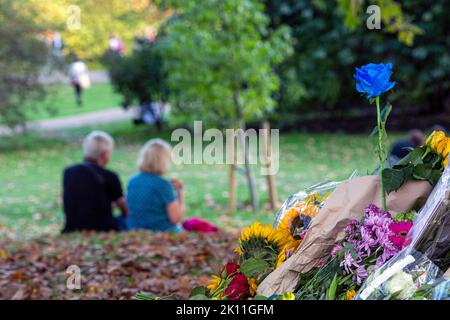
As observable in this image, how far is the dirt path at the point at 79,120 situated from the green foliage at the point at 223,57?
15.3 m

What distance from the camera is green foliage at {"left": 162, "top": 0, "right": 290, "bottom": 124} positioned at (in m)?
11.1

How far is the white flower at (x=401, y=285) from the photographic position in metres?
2.29

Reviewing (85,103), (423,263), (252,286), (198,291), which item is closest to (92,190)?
(198,291)

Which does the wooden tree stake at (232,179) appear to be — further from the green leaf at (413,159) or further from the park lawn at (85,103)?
the park lawn at (85,103)

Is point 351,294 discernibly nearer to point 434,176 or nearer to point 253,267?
point 253,267

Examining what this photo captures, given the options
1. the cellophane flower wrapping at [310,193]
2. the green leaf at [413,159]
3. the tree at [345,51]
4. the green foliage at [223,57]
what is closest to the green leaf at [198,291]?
the cellophane flower wrapping at [310,193]

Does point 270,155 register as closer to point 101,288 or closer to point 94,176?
point 94,176

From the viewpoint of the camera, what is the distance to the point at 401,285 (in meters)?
2.31

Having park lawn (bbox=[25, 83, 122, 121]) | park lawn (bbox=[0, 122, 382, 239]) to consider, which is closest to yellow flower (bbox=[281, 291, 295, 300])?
park lawn (bbox=[0, 122, 382, 239])

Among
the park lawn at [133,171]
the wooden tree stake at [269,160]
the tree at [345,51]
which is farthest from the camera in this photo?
the tree at [345,51]

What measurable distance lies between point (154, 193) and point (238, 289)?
545 centimetres

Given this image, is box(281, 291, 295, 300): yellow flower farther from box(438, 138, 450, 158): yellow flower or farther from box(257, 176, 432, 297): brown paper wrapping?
box(438, 138, 450, 158): yellow flower

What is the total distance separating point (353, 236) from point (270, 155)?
905cm
